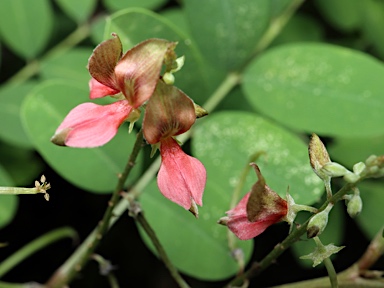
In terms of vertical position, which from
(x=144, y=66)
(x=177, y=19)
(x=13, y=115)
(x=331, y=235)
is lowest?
(x=331, y=235)

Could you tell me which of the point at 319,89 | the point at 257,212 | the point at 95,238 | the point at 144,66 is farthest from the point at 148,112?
the point at 319,89

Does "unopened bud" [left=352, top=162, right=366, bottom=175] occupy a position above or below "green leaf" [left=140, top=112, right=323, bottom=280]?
above

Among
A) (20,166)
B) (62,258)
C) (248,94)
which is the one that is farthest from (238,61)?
(62,258)

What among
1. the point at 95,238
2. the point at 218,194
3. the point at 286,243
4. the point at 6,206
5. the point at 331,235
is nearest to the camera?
the point at 286,243

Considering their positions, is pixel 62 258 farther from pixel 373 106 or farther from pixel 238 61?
pixel 373 106

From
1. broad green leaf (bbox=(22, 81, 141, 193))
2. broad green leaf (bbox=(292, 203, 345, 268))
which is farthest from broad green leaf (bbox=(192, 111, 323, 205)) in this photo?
broad green leaf (bbox=(292, 203, 345, 268))

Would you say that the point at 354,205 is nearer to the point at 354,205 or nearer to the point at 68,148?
the point at 354,205

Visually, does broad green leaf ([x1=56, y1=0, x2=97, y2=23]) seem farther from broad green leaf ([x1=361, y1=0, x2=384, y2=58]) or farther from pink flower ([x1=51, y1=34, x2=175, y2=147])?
pink flower ([x1=51, y1=34, x2=175, y2=147])
